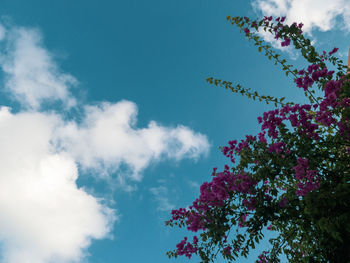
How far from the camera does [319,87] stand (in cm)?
567

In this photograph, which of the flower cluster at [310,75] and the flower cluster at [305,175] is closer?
the flower cluster at [305,175]

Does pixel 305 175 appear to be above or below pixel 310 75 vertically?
below

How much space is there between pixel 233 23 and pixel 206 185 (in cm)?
373

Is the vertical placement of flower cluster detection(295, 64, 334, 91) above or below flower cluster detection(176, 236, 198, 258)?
above

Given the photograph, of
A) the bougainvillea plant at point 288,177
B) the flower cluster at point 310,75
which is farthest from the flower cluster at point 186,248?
the flower cluster at point 310,75

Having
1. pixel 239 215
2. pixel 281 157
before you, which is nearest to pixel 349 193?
pixel 281 157

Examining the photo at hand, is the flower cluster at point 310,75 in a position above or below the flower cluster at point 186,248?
above

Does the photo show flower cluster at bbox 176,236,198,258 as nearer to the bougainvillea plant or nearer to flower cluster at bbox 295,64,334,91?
the bougainvillea plant

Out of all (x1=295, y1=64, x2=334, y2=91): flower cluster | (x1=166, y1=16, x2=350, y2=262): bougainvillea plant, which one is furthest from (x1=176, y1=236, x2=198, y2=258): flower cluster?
(x1=295, y1=64, x2=334, y2=91): flower cluster

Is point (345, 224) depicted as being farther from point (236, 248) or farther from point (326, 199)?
point (236, 248)

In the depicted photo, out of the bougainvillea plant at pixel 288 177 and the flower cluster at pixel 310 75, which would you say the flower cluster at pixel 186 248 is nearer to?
the bougainvillea plant at pixel 288 177

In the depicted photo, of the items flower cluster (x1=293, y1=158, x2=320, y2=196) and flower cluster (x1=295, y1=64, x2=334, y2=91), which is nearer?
flower cluster (x1=293, y1=158, x2=320, y2=196)

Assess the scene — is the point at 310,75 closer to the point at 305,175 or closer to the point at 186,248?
the point at 305,175

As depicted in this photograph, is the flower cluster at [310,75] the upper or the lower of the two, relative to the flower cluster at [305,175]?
upper
